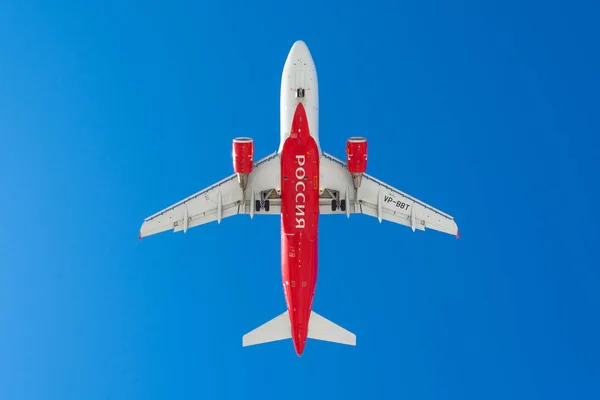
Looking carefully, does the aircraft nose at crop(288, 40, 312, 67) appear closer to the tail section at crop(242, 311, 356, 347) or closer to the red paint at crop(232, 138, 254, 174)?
the red paint at crop(232, 138, 254, 174)

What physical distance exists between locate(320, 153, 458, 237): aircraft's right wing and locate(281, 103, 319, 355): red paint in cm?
193

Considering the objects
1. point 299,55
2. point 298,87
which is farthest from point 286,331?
point 299,55

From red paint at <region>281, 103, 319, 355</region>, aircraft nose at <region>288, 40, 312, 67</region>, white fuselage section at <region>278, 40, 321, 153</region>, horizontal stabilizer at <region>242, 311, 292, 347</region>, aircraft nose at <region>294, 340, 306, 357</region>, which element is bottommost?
aircraft nose at <region>294, 340, 306, 357</region>

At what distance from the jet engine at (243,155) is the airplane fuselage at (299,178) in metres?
1.43

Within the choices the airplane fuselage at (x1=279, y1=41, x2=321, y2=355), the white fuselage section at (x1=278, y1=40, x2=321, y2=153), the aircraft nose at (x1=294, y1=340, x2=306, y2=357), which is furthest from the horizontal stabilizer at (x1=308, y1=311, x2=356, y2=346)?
the white fuselage section at (x1=278, y1=40, x2=321, y2=153)

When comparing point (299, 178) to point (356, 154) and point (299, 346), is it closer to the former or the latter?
point (356, 154)

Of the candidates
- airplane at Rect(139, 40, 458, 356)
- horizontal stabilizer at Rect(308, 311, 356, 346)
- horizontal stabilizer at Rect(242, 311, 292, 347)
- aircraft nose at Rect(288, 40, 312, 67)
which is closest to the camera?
airplane at Rect(139, 40, 458, 356)

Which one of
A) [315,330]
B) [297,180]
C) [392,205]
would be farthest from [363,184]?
[315,330]

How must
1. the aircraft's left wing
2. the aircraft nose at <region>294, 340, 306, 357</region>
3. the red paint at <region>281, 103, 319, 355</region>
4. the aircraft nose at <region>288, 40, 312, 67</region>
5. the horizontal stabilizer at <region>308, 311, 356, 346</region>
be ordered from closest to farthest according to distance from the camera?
A: the red paint at <region>281, 103, 319, 355</region> → the aircraft nose at <region>288, 40, 312, 67</region> → the aircraft's left wing → the aircraft nose at <region>294, 340, 306, 357</region> → the horizontal stabilizer at <region>308, 311, 356, 346</region>

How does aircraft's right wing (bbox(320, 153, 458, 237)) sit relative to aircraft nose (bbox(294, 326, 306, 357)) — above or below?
above

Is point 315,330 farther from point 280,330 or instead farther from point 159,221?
point 159,221

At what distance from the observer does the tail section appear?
4331cm

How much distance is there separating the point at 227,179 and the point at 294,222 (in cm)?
420

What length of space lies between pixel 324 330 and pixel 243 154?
9.97 metres
